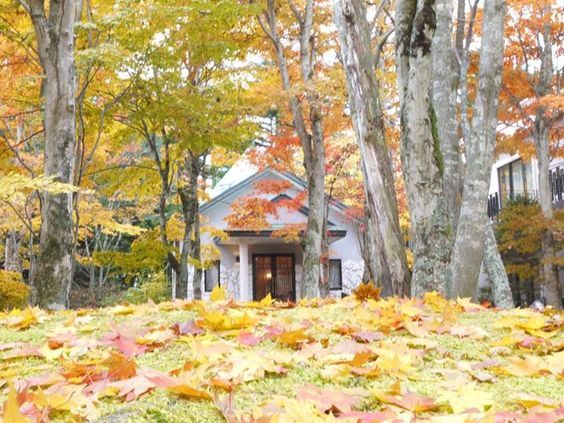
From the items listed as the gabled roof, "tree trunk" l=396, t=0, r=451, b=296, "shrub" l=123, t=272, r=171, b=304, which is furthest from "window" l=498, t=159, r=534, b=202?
"tree trunk" l=396, t=0, r=451, b=296

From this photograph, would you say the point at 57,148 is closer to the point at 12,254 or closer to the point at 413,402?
Result: the point at 413,402

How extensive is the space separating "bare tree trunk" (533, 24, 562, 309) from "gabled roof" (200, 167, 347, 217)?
332 inches

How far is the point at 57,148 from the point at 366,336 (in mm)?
6324

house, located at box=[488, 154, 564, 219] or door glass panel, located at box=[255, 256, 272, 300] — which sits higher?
house, located at box=[488, 154, 564, 219]

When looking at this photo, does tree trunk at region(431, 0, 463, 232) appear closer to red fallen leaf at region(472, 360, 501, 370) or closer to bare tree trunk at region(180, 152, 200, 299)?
red fallen leaf at region(472, 360, 501, 370)

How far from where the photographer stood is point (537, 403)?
1.54m

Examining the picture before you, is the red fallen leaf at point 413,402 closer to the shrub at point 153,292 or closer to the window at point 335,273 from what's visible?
the shrub at point 153,292

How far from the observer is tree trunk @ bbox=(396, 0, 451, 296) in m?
5.61

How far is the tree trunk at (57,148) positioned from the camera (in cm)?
759

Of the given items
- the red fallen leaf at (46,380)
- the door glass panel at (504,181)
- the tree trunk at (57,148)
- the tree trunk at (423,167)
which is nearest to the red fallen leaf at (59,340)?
the red fallen leaf at (46,380)

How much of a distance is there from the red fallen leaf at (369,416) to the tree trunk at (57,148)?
672 cm

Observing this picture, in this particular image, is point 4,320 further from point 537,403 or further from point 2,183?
point 2,183

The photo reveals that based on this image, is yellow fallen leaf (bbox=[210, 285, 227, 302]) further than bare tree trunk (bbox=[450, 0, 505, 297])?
No

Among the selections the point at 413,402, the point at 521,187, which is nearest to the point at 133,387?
the point at 413,402
